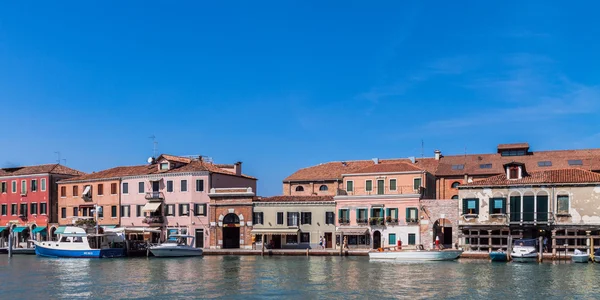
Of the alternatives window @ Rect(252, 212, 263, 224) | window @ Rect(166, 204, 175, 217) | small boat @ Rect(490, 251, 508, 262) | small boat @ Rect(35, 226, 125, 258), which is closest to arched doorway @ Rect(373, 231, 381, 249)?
window @ Rect(252, 212, 263, 224)

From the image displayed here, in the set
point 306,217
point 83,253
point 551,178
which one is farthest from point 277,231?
point 551,178

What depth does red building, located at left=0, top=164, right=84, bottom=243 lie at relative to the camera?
69.2 meters

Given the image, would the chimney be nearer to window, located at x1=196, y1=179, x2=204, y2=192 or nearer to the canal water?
window, located at x1=196, y1=179, x2=204, y2=192

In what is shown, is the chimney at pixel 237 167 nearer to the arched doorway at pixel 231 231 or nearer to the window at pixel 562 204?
the arched doorway at pixel 231 231

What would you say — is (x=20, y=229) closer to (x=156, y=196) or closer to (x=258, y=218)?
(x=156, y=196)

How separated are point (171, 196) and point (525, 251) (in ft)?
101

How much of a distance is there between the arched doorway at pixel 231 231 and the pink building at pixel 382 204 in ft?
29.8

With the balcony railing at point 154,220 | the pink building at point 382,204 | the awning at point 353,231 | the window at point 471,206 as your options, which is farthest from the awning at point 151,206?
the window at point 471,206

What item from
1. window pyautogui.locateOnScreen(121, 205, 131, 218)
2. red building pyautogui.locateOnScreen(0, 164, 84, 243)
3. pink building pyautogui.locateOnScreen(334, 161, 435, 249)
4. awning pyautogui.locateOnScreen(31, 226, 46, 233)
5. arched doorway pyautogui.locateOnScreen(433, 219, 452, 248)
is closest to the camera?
arched doorway pyautogui.locateOnScreen(433, 219, 452, 248)

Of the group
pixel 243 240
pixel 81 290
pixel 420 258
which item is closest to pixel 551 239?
pixel 420 258

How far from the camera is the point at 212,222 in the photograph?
61.2 metres

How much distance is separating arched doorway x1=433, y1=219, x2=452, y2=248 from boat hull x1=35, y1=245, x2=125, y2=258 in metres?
24.6

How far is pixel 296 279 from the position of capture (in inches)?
1464

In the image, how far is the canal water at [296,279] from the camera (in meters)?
31.6
